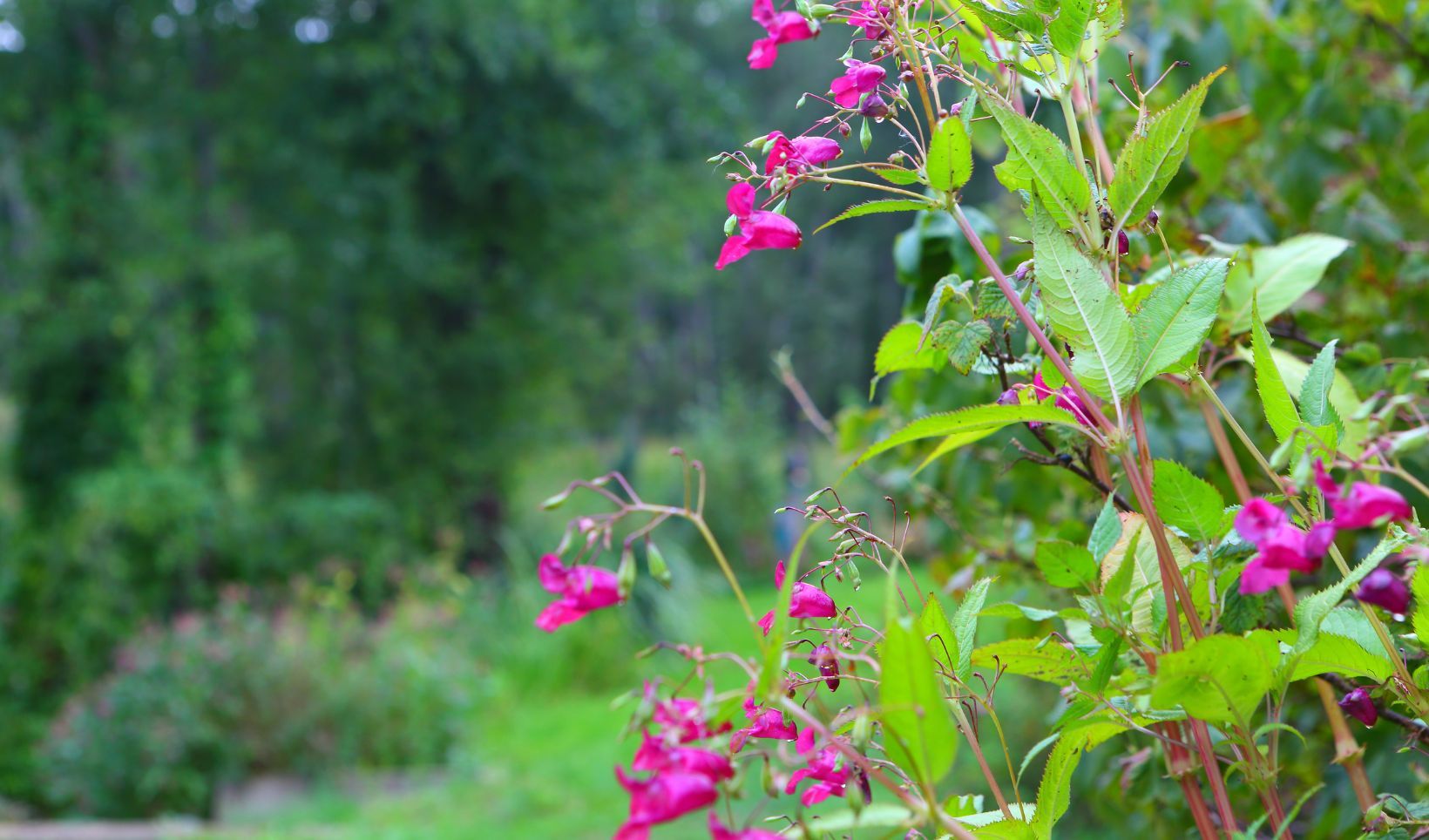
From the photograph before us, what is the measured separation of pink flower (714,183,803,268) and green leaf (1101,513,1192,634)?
25 cm

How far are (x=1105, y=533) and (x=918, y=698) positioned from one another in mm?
202

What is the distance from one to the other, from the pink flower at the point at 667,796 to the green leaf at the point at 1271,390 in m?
0.32

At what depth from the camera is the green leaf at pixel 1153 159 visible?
0.59 m

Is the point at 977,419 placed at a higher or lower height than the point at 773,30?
lower

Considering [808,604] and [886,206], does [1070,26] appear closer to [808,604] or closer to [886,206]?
[886,206]

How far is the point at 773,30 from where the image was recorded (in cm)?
70

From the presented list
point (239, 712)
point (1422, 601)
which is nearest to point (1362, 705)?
point (1422, 601)

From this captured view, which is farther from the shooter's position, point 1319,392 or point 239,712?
point 239,712

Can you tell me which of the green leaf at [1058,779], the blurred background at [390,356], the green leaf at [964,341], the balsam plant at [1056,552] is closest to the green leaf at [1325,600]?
the balsam plant at [1056,552]

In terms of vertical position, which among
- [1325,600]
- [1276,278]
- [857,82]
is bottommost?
[1325,600]

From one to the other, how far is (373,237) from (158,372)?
Answer: 2.36 m

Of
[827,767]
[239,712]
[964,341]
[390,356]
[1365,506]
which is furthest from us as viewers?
[390,356]

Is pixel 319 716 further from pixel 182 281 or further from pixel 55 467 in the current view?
pixel 182 281

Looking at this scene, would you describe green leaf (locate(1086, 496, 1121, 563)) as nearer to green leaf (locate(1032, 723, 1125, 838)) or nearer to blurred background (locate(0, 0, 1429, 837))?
green leaf (locate(1032, 723, 1125, 838))
